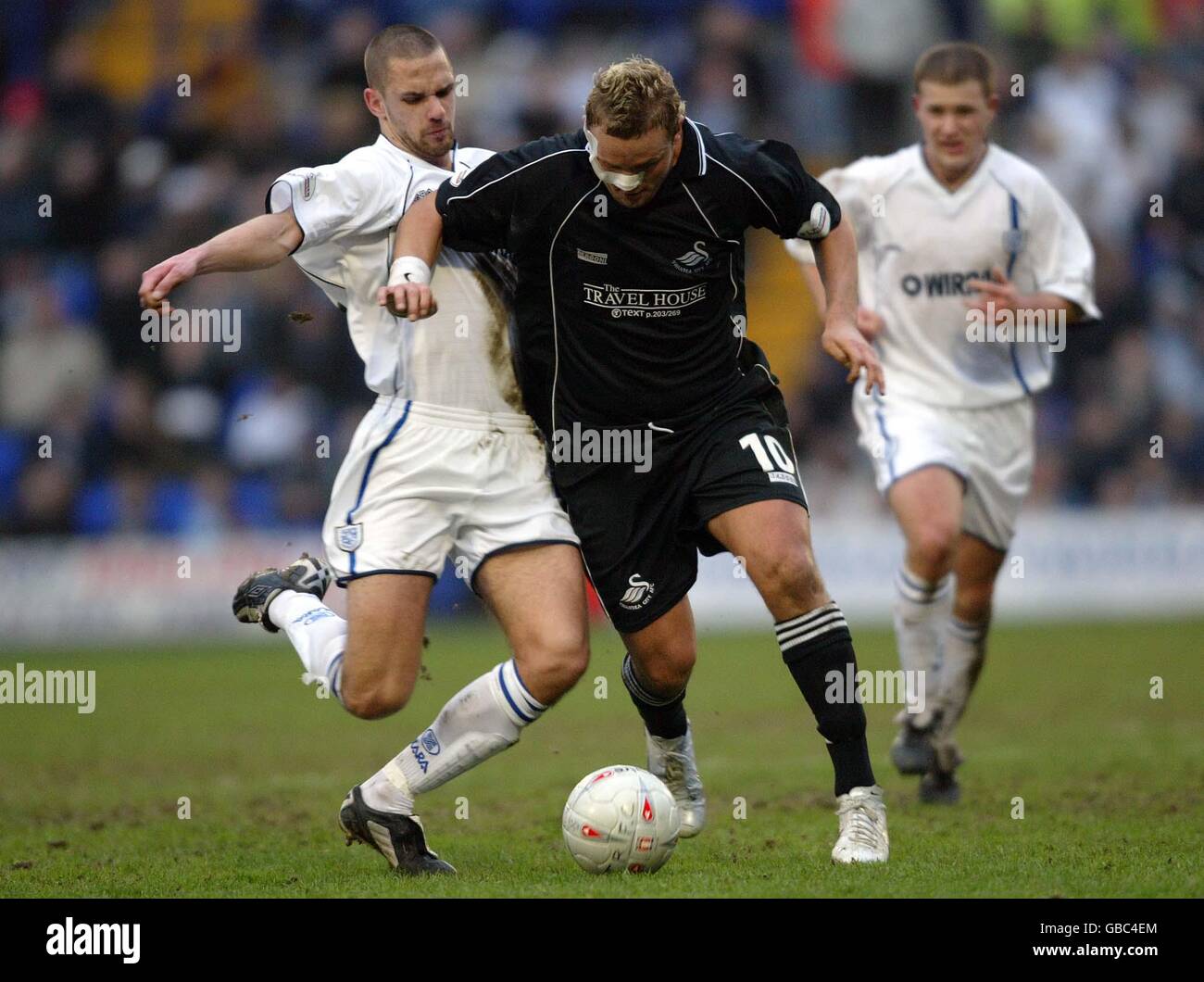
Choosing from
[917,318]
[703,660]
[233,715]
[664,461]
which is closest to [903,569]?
[917,318]

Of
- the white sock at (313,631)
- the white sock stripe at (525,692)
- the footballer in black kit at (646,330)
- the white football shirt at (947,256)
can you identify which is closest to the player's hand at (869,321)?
the white football shirt at (947,256)

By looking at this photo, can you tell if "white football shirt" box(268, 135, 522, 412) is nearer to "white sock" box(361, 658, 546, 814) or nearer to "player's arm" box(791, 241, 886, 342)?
"white sock" box(361, 658, 546, 814)

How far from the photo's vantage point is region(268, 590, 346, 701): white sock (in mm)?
6156

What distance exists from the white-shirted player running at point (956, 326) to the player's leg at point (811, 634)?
6.70 ft

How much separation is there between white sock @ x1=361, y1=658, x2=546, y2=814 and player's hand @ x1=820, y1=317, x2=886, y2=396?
1627mm

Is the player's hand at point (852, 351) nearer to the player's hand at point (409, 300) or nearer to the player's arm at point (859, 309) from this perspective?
the player's arm at point (859, 309)

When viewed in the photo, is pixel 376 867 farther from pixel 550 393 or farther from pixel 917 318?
pixel 917 318

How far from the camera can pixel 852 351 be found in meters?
6.02

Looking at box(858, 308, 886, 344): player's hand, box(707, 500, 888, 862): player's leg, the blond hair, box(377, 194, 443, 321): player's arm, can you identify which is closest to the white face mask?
the blond hair

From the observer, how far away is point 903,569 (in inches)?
320

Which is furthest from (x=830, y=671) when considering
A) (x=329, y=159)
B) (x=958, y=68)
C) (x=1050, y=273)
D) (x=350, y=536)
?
(x=329, y=159)

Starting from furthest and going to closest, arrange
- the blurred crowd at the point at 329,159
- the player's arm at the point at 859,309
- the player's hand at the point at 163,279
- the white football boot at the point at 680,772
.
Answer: the blurred crowd at the point at 329,159 < the player's arm at the point at 859,309 < the white football boot at the point at 680,772 < the player's hand at the point at 163,279

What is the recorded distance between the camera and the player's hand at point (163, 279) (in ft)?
18.9

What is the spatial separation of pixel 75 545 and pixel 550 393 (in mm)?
10831
